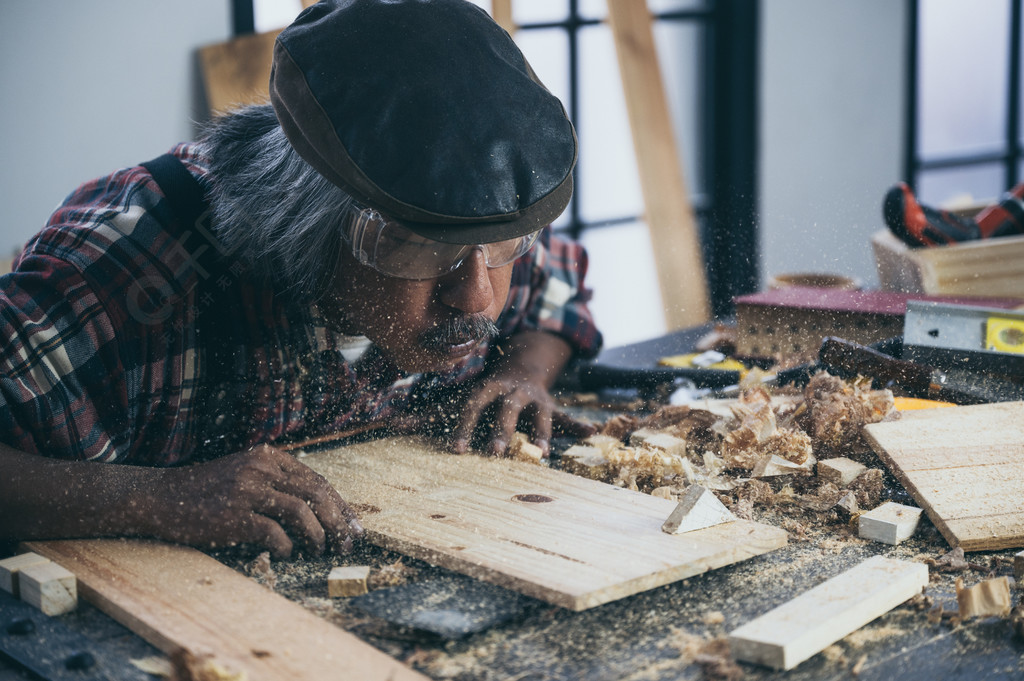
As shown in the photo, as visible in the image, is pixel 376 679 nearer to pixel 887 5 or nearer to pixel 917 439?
pixel 917 439

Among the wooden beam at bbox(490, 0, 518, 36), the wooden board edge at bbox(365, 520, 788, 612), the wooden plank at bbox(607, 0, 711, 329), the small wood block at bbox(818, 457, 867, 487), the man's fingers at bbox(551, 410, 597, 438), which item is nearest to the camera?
the wooden board edge at bbox(365, 520, 788, 612)

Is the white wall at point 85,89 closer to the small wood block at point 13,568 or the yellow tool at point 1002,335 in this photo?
the small wood block at point 13,568

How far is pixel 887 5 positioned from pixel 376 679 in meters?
5.72

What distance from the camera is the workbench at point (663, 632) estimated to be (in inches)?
40.1

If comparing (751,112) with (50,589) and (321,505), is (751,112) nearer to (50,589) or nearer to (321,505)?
(321,505)

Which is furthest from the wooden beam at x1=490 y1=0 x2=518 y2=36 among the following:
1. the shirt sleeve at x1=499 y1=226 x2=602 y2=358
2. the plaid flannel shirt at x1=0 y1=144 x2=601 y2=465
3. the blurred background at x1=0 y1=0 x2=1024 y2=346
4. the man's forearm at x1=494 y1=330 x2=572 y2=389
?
the plaid flannel shirt at x1=0 y1=144 x2=601 y2=465

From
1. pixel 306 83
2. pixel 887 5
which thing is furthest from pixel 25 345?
pixel 887 5

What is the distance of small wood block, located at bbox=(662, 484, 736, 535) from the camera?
4.33ft

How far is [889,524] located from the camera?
136 cm

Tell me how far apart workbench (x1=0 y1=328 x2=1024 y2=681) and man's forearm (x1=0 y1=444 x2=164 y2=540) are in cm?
14

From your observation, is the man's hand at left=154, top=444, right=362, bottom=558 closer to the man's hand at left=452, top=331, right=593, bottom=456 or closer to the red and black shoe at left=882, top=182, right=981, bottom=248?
the man's hand at left=452, top=331, right=593, bottom=456

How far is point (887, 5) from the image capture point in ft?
18.8

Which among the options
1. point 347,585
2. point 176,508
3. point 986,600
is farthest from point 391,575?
point 986,600

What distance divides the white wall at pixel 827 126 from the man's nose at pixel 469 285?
4118 mm
